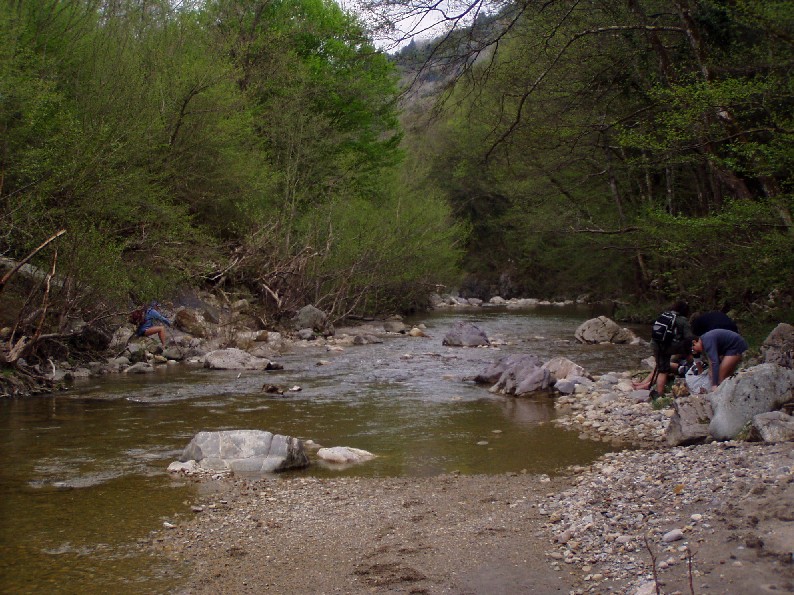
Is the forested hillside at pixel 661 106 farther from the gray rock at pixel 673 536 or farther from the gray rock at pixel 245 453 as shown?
the gray rock at pixel 673 536

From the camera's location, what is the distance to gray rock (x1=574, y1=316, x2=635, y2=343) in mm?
20812

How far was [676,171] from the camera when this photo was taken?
21.5m

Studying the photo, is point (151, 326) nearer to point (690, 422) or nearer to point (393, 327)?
point (393, 327)

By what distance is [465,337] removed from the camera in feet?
67.8

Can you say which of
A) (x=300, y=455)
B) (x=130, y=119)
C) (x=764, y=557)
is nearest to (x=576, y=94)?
(x=130, y=119)

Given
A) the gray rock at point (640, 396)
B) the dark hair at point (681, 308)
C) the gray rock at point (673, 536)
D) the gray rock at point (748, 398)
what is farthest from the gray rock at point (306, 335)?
the gray rock at point (673, 536)

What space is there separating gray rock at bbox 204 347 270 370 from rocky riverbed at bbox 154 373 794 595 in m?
8.35

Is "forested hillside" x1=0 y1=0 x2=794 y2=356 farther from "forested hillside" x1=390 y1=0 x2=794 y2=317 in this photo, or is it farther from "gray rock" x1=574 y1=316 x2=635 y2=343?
"gray rock" x1=574 y1=316 x2=635 y2=343

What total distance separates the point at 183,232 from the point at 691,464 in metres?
14.0

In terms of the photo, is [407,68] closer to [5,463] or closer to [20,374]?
[5,463]

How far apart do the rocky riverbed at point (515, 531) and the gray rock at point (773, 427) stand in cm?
24

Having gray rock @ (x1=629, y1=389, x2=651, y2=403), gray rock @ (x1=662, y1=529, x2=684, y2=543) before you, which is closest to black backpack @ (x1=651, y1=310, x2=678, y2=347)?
gray rock @ (x1=629, y1=389, x2=651, y2=403)

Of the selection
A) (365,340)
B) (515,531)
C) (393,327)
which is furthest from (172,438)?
(393,327)

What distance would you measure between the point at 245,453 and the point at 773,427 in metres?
5.07
